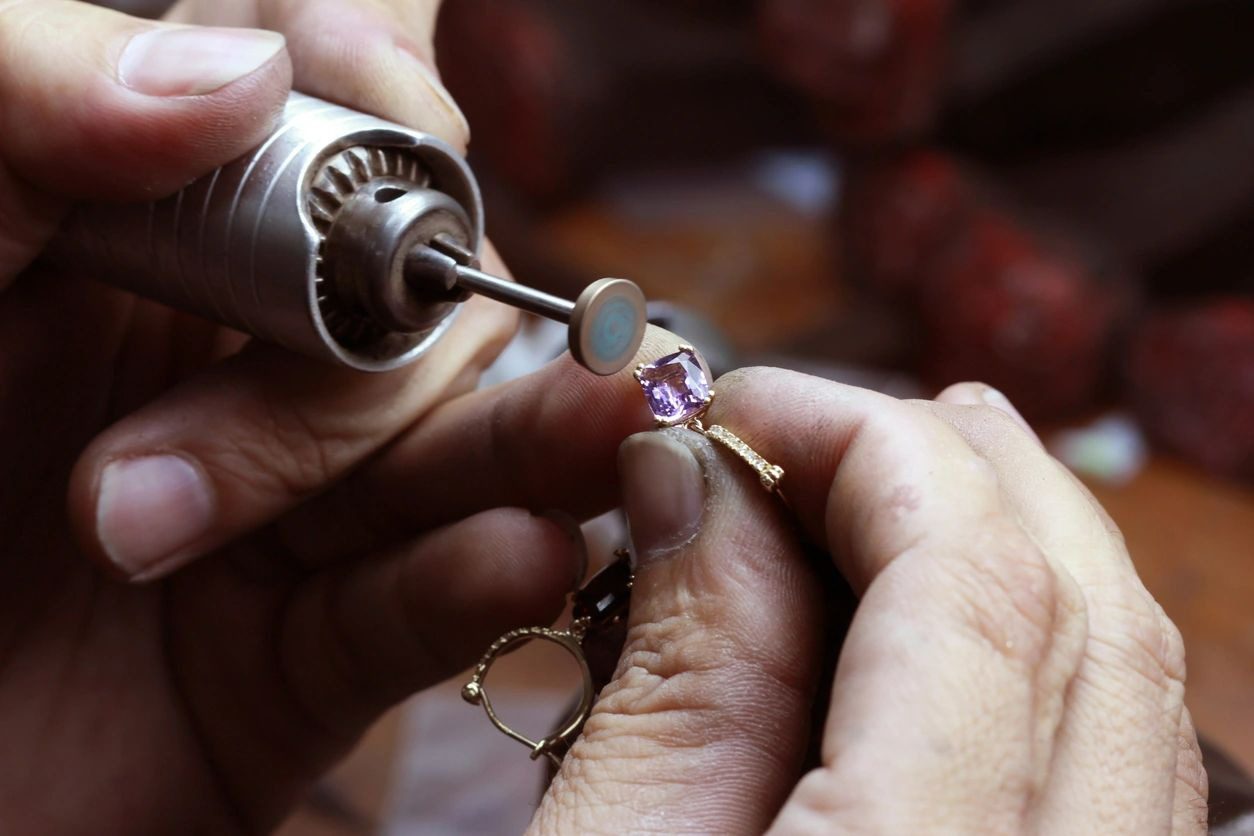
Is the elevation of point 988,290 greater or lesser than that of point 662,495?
greater

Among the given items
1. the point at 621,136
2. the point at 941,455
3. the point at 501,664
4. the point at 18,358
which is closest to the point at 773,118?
the point at 621,136

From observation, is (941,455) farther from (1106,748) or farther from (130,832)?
(130,832)

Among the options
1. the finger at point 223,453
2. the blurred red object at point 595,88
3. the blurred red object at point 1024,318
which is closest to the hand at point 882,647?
the finger at point 223,453

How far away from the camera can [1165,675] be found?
1.60 ft

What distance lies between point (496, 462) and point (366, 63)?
0.25 m

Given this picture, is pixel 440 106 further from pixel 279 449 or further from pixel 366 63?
pixel 279 449

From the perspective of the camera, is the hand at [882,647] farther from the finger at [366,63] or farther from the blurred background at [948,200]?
the blurred background at [948,200]

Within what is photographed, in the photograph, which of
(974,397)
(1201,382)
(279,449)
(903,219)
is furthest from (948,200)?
(279,449)

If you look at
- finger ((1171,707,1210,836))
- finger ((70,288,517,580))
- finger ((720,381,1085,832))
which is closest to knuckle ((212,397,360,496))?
finger ((70,288,517,580))

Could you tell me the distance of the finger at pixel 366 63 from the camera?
67cm

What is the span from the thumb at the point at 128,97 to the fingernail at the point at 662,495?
0.82 feet

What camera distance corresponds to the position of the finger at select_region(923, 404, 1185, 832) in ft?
1.43

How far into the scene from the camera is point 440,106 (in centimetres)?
68

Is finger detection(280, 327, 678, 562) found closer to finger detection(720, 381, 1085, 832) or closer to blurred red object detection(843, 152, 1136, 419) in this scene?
finger detection(720, 381, 1085, 832)
